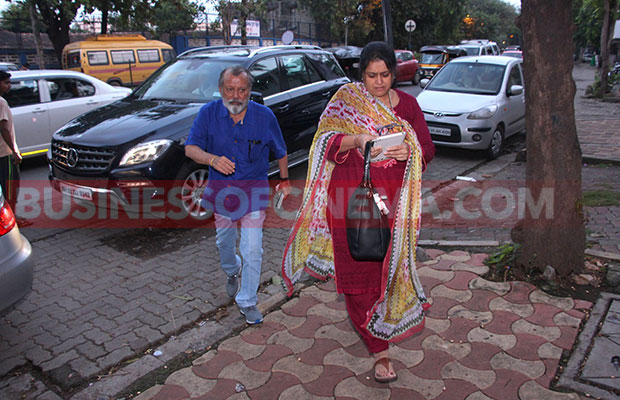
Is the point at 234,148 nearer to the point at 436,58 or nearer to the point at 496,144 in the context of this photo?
the point at 496,144

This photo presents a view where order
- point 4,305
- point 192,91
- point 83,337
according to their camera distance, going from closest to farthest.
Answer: point 4,305 → point 83,337 → point 192,91

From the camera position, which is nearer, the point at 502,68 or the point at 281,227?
the point at 281,227

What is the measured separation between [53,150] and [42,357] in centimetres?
305

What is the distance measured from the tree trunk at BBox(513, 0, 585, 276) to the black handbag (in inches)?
69.3

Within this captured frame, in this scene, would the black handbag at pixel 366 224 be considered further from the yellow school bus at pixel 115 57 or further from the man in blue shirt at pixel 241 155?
the yellow school bus at pixel 115 57

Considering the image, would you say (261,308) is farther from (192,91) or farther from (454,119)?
(454,119)

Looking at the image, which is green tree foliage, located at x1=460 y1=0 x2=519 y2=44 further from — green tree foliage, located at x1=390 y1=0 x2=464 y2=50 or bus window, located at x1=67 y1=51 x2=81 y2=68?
bus window, located at x1=67 y1=51 x2=81 y2=68

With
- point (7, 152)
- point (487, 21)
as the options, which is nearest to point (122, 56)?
point (7, 152)

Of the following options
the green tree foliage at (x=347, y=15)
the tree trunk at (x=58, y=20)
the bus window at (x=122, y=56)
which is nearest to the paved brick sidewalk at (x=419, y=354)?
the bus window at (x=122, y=56)

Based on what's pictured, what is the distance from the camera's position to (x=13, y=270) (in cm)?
328

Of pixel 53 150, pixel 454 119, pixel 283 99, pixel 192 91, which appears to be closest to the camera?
pixel 53 150

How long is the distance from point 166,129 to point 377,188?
124 inches

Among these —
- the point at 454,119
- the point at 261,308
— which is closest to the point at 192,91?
the point at 261,308

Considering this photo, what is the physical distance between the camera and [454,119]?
28.9 feet
